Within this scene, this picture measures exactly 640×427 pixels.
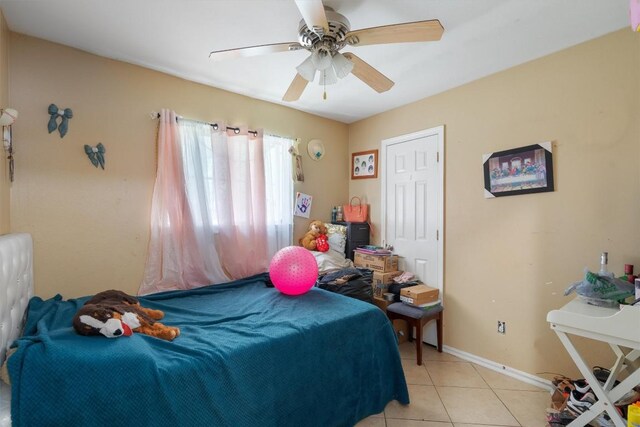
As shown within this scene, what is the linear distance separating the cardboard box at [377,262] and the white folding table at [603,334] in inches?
61.5

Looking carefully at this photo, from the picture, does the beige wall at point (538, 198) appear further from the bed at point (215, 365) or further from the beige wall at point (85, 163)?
the beige wall at point (85, 163)

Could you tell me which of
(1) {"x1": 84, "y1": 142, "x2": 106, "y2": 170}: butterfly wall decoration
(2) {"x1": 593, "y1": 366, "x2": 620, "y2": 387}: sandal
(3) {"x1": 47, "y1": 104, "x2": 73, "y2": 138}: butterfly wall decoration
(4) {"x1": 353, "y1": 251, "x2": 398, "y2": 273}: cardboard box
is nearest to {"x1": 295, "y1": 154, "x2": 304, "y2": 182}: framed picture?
(4) {"x1": 353, "y1": 251, "x2": 398, "y2": 273}: cardboard box

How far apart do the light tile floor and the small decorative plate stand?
232 centimetres

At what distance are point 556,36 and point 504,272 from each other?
5.64ft

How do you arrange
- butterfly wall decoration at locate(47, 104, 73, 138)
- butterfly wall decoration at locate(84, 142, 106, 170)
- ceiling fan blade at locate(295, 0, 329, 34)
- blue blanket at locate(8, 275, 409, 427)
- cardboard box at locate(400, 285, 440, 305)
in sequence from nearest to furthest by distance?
blue blanket at locate(8, 275, 409, 427) → ceiling fan blade at locate(295, 0, 329, 34) → butterfly wall decoration at locate(47, 104, 73, 138) → butterfly wall decoration at locate(84, 142, 106, 170) → cardboard box at locate(400, 285, 440, 305)

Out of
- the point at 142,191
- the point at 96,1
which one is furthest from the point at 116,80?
the point at 142,191

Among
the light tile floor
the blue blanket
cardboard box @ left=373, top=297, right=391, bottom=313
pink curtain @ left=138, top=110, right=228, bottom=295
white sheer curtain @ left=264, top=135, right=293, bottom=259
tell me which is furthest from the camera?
white sheer curtain @ left=264, top=135, right=293, bottom=259

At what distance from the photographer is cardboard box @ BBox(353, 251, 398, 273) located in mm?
2986

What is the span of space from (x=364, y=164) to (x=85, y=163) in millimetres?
2695

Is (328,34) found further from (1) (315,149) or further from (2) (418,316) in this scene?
(2) (418,316)

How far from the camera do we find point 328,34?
1.53m

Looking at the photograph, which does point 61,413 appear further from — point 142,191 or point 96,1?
point 96,1

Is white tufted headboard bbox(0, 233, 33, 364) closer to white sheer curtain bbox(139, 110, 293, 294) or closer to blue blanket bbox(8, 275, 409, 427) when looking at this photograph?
blue blanket bbox(8, 275, 409, 427)

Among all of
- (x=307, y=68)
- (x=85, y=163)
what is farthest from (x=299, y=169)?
(x=85, y=163)
